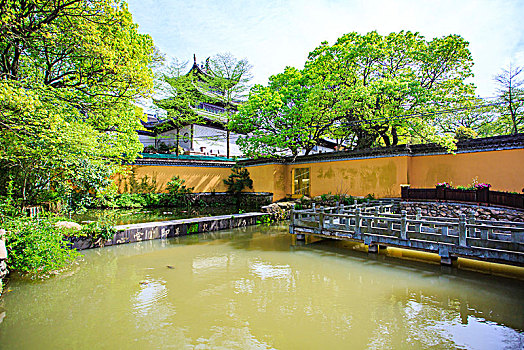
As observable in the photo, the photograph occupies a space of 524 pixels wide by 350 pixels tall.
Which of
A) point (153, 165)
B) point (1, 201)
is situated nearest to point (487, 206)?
point (1, 201)

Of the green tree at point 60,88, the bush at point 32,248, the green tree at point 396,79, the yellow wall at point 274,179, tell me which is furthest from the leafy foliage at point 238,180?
A: the bush at point 32,248

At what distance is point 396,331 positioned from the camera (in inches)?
132

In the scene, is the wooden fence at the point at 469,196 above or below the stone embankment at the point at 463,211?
above

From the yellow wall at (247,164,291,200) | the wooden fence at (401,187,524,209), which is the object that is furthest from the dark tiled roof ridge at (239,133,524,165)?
the wooden fence at (401,187,524,209)

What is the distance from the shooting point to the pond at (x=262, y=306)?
3195mm

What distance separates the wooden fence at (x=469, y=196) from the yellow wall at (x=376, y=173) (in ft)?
3.69

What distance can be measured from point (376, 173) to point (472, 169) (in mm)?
3206

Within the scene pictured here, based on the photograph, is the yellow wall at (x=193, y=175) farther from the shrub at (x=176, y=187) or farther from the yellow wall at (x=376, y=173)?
the shrub at (x=176, y=187)

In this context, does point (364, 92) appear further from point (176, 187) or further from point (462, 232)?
point (176, 187)

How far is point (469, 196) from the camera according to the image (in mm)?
8305

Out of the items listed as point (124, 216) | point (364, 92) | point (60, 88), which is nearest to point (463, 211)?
point (364, 92)

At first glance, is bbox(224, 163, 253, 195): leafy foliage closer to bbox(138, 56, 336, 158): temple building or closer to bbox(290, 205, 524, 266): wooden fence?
bbox(138, 56, 336, 158): temple building

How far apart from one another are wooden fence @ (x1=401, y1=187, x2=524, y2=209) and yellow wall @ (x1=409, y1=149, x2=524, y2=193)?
1335 millimetres

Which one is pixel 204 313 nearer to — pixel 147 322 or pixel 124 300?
pixel 147 322
